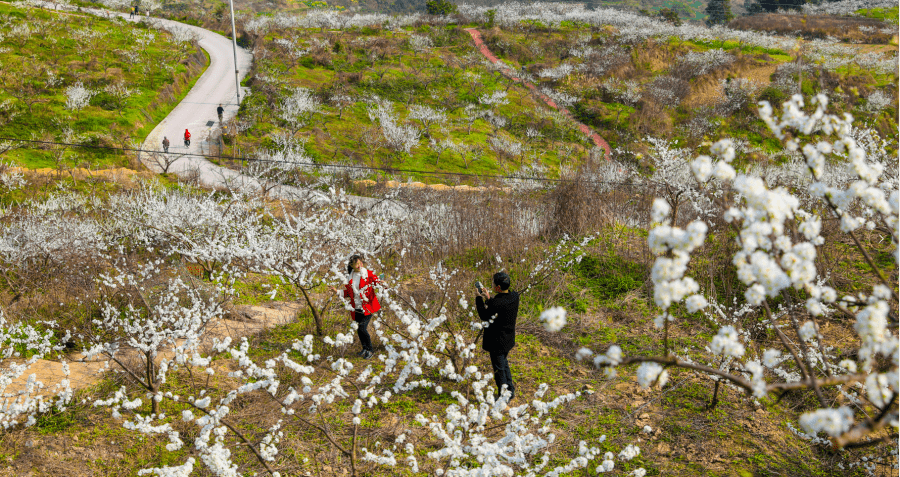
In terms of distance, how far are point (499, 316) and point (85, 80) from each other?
1316 inches

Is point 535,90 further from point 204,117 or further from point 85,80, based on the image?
point 85,80

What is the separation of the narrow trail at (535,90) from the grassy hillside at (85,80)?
2512 cm

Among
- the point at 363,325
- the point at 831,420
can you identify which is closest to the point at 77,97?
the point at 363,325

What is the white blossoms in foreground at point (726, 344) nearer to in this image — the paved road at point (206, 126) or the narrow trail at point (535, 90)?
the paved road at point (206, 126)

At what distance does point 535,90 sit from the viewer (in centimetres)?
3944

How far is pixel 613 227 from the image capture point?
10.4m

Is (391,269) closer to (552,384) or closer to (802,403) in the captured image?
(552,384)

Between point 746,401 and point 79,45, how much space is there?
42860 mm

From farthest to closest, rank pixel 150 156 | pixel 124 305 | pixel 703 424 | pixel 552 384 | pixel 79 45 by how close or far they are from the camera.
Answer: pixel 79 45, pixel 150 156, pixel 124 305, pixel 552 384, pixel 703 424

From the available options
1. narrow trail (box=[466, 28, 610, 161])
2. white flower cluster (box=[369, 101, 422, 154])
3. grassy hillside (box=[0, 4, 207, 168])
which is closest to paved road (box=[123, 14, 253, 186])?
grassy hillside (box=[0, 4, 207, 168])

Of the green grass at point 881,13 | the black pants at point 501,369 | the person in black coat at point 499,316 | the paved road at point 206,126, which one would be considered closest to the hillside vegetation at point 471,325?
the person in black coat at point 499,316

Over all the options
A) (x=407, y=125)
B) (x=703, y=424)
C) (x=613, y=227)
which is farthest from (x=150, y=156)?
(x=703, y=424)

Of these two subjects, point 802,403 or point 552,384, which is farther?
point 552,384

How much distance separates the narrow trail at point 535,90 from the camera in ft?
102
